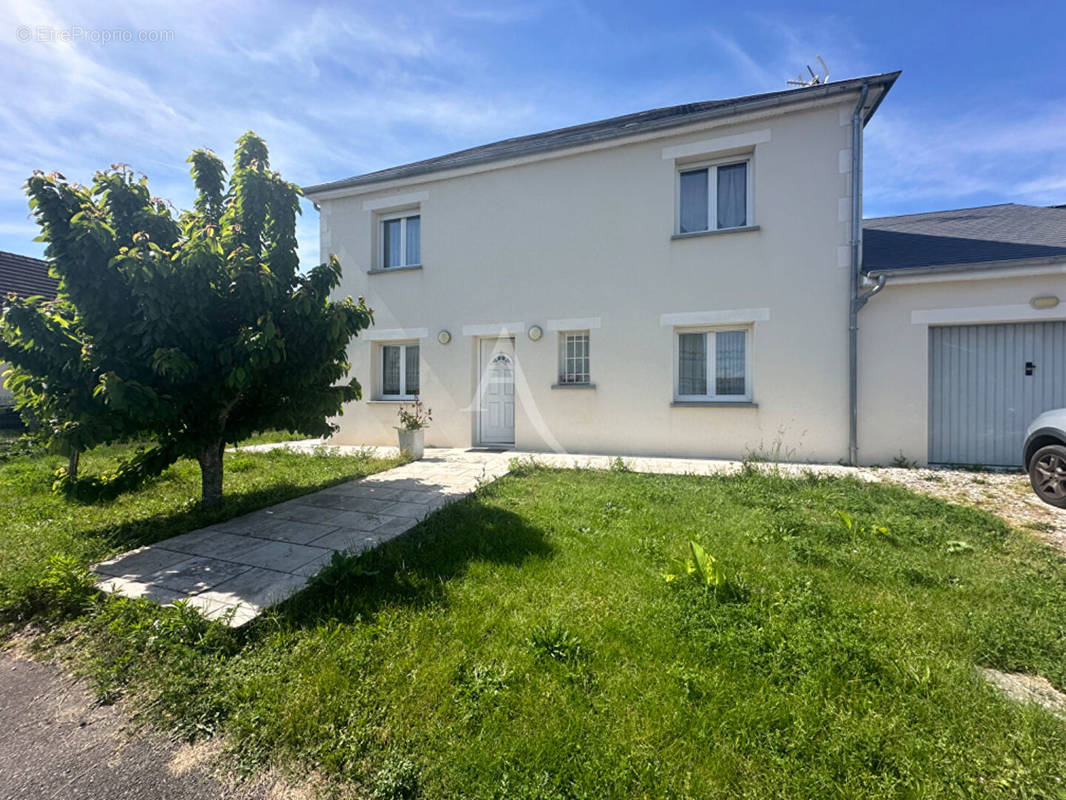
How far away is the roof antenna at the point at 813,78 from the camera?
7984mm

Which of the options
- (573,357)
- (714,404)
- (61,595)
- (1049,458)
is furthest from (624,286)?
(61,595)

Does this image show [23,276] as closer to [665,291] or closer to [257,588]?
[257,588]

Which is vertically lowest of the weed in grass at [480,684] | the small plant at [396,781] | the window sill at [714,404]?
the small plant at [396,781]

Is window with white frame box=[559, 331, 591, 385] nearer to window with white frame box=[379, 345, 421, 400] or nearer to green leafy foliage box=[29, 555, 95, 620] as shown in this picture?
window with white frame box=[379, 345, 421, 400]

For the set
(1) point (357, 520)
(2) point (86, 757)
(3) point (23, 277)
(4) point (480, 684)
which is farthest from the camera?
(3) point (23, 277)

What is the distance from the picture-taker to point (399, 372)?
959 centimetres

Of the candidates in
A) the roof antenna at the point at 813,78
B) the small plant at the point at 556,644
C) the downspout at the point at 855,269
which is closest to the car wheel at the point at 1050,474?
the downspout at the point at 855,269

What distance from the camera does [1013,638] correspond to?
2.29 metres

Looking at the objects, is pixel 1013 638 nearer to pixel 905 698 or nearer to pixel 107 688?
pixel 905 698

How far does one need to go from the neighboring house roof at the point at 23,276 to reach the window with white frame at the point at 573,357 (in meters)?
15.7

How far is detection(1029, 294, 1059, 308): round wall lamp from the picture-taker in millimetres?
6055

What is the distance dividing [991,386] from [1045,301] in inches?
49.0

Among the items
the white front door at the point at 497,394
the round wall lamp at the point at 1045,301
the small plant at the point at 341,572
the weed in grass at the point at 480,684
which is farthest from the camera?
the white front door at the point at 497,394

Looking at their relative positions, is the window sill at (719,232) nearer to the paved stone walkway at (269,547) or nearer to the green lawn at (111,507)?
the paved stone walkway at (269,547)
